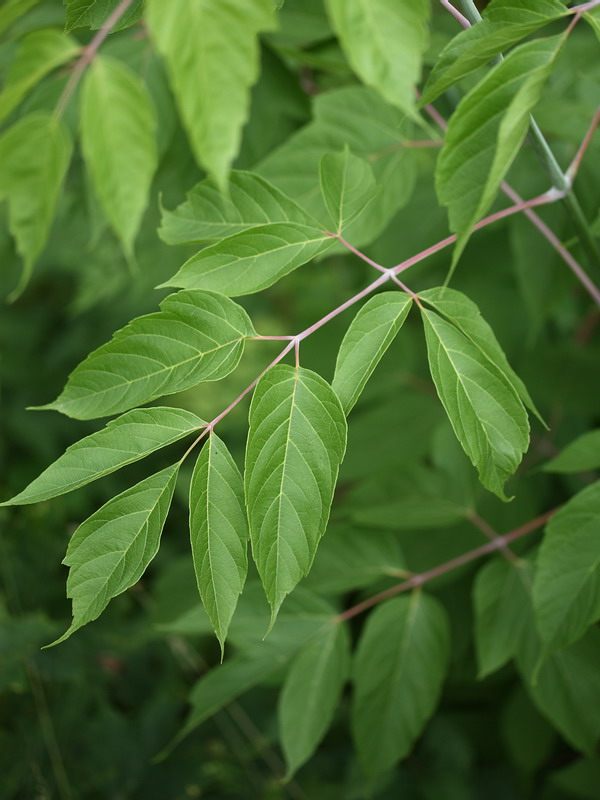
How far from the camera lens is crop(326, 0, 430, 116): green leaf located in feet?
1.49

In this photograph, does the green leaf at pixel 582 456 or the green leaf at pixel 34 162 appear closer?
the green leaf at pixel 34 162

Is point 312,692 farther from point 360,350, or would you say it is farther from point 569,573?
point 360,350

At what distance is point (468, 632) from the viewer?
1.48 m

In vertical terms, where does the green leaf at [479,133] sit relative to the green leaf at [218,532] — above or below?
above

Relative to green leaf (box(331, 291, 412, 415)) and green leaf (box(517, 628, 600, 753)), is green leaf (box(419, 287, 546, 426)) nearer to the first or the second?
green leaf (box(331, 291, 412, 415))

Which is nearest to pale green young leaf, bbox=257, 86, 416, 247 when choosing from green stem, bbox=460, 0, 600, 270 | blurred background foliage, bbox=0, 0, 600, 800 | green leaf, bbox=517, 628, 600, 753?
blurred background foliage, bbox=0, 0, 600, 800

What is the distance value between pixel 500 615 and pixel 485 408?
0.50m

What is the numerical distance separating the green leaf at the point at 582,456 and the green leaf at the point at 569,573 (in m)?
0.07

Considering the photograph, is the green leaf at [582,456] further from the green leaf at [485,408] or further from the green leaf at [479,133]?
the green leaf at [479,133]

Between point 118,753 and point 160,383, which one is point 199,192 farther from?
point 118,753

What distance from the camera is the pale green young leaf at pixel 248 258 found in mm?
656

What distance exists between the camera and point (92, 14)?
632 millimetres

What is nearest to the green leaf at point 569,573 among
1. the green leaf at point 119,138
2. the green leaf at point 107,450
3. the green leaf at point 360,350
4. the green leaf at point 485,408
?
the green leaf at point 485,408

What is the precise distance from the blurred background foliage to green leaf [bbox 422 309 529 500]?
0.46 meters
